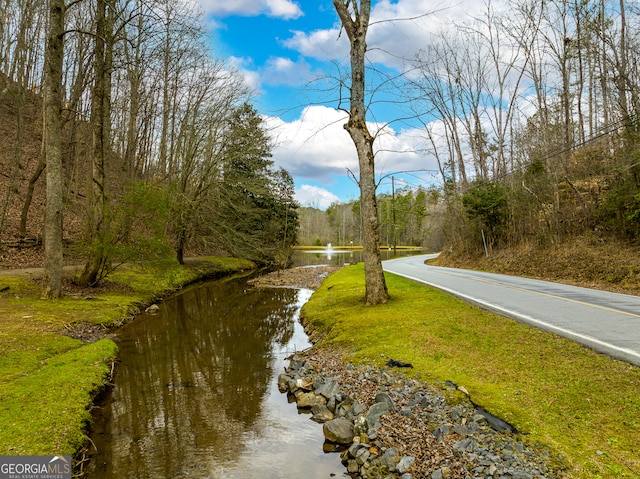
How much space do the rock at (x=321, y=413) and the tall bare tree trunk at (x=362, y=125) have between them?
459 centimetres

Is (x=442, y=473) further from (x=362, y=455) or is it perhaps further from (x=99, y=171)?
(x=99, y=171)

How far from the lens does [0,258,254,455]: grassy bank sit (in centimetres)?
465

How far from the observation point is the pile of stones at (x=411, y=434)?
361cm

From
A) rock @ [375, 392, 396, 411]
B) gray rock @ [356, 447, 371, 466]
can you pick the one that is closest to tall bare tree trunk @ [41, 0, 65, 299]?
rock @ [375, 392, 396, 411]

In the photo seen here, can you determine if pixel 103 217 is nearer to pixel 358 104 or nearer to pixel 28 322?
pixel 28 322

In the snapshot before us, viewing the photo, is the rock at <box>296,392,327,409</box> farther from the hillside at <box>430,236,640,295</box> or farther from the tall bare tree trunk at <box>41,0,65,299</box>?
the hillside at <box>430,236,640,295</box>

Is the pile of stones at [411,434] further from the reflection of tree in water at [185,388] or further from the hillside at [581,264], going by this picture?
the hillside at [581,264]

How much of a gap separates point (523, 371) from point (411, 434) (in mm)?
2042

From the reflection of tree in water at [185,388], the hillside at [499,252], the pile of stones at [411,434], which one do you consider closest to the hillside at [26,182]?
the hillside at [499,252]

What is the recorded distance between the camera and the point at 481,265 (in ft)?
72.3

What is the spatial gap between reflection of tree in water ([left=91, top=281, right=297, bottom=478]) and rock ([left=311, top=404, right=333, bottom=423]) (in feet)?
2.86

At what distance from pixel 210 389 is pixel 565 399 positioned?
549cm

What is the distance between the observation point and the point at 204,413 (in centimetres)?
577

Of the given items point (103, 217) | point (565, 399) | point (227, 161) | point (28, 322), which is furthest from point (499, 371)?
point (227, 161)
